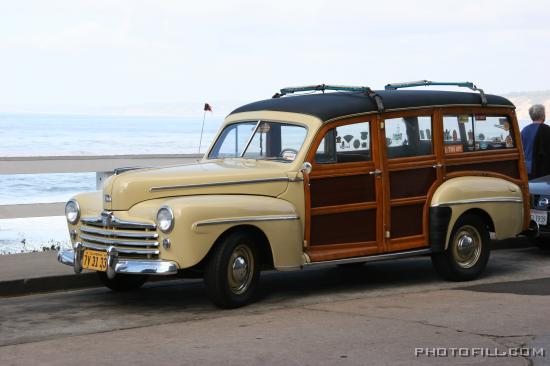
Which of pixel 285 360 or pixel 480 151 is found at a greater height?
pixel 480 151

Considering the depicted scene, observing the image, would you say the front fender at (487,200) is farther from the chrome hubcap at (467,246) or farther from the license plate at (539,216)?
the license plate at (539,216)

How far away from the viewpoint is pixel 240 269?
9258mm

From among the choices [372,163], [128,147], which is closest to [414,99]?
[372,163]

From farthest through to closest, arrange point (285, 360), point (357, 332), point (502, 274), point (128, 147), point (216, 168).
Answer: point (128, 147) < point (502, 274) < point (216, 168) < point (357, 332) < point (285, 360)

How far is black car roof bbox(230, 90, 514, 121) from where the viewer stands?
33.4 ft

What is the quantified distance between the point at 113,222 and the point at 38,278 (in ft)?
5.78

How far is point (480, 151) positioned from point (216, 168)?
3.11 metres

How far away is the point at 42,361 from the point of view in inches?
282

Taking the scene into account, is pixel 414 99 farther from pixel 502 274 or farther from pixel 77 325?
pixel 77 325

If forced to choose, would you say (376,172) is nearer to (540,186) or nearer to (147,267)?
(147,267)

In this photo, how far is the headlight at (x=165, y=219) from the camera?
8.83m

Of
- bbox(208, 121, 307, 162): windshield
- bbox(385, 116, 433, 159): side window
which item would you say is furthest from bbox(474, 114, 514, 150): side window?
bbox(208, 121, 307, 162): windshield

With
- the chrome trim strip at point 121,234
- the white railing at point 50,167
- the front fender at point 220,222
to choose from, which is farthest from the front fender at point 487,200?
the white railing at point 50,167

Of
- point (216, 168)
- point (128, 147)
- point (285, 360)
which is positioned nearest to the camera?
point (285, 360)
